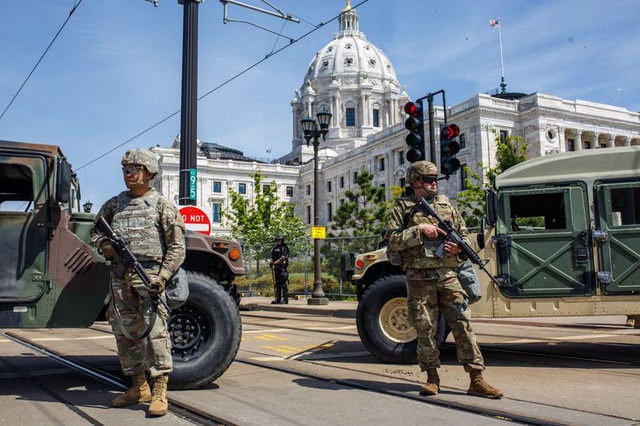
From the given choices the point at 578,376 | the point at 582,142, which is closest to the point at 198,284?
the point at 578,376

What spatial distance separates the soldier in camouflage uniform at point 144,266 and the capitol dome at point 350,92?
104 meters

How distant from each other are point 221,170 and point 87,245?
3661 inches

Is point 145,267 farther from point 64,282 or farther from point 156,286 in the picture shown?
point 64,282

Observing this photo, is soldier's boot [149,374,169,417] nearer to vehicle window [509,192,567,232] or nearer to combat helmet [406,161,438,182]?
combat helmet [406,161,438,182]

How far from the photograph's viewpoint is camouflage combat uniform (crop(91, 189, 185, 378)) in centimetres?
437

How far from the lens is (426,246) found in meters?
4.82

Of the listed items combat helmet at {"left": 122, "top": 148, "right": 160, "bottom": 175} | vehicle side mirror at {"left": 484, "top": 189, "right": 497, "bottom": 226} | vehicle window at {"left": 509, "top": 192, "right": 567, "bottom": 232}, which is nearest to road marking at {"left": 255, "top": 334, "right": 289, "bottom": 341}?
vehicle side mirror at {"left": 484, "top": 189, "right": 497, "bottom": 226}

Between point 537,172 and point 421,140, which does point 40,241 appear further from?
point 421,140

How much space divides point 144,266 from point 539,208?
4.90 metres

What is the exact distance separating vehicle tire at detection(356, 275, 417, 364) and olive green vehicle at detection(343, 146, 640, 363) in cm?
1

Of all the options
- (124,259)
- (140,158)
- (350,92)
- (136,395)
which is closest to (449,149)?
(140,158)

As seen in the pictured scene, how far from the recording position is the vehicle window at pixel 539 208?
6.86 meters

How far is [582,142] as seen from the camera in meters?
68.7

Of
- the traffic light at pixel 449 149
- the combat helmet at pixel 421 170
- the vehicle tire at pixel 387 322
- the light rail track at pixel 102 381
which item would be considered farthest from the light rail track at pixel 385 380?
the traffic light at pixel 449 149
